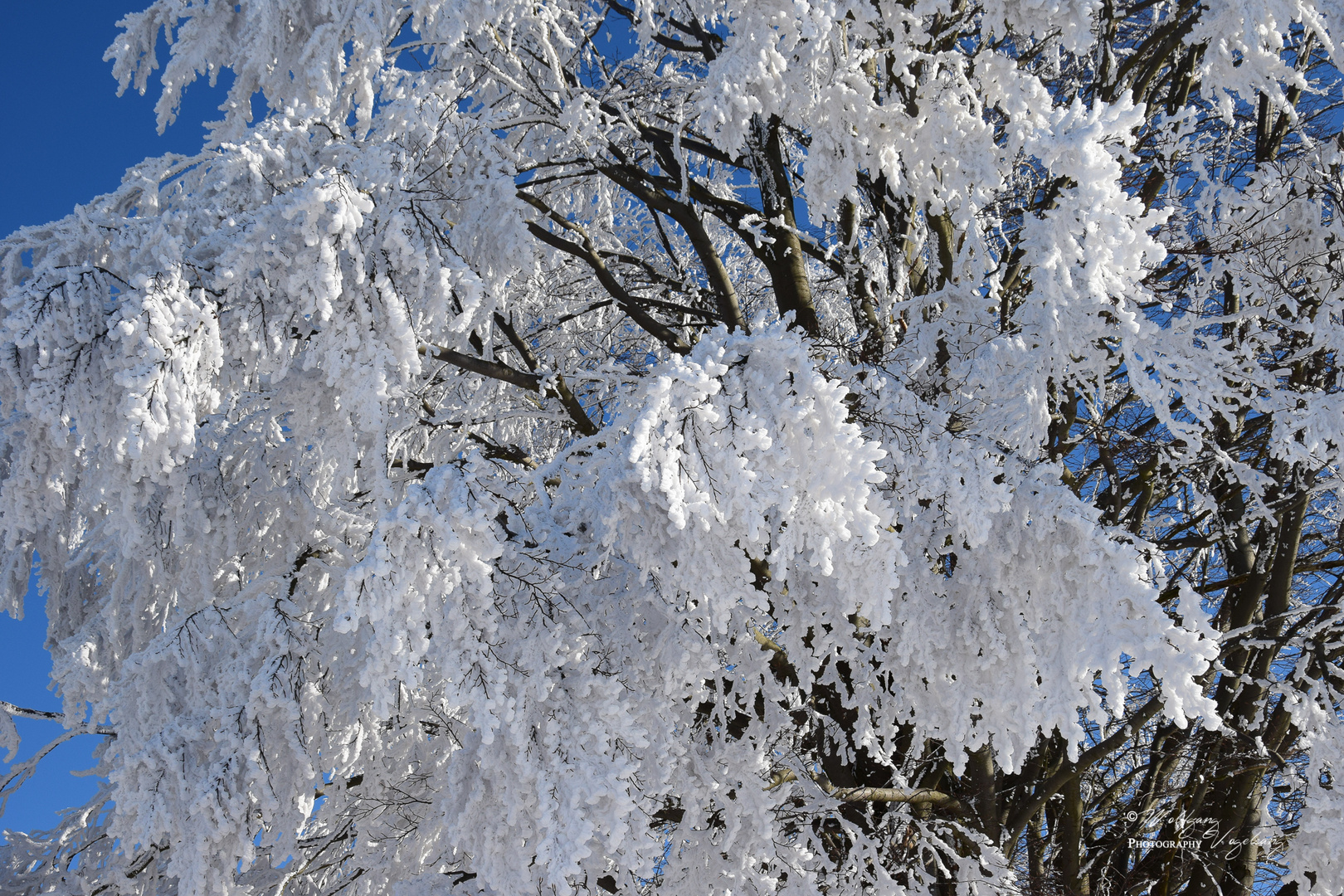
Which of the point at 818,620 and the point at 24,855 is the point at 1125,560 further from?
the point at 24,855

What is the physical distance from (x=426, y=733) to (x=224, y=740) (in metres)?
2.17

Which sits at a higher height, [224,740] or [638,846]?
[224,740]

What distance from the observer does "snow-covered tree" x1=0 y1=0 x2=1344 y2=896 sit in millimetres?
3076

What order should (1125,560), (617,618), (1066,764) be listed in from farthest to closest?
(1066,764) → (617,618) → (1125,560)

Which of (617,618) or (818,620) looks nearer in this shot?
(617,618)

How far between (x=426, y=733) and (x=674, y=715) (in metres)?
2.59

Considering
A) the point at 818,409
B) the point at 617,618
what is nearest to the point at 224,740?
the point at 617,618

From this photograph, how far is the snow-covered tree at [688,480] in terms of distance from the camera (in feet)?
10.1

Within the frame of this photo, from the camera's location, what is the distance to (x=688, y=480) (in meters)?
2.80

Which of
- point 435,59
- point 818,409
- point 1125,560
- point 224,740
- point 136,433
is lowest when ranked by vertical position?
point 1125,560

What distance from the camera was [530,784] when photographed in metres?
3.06

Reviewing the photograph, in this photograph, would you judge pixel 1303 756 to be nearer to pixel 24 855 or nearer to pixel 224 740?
pixel 224 740

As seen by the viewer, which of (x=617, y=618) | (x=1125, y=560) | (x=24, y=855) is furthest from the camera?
(x=24, y=855)

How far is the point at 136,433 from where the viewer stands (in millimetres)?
3076
